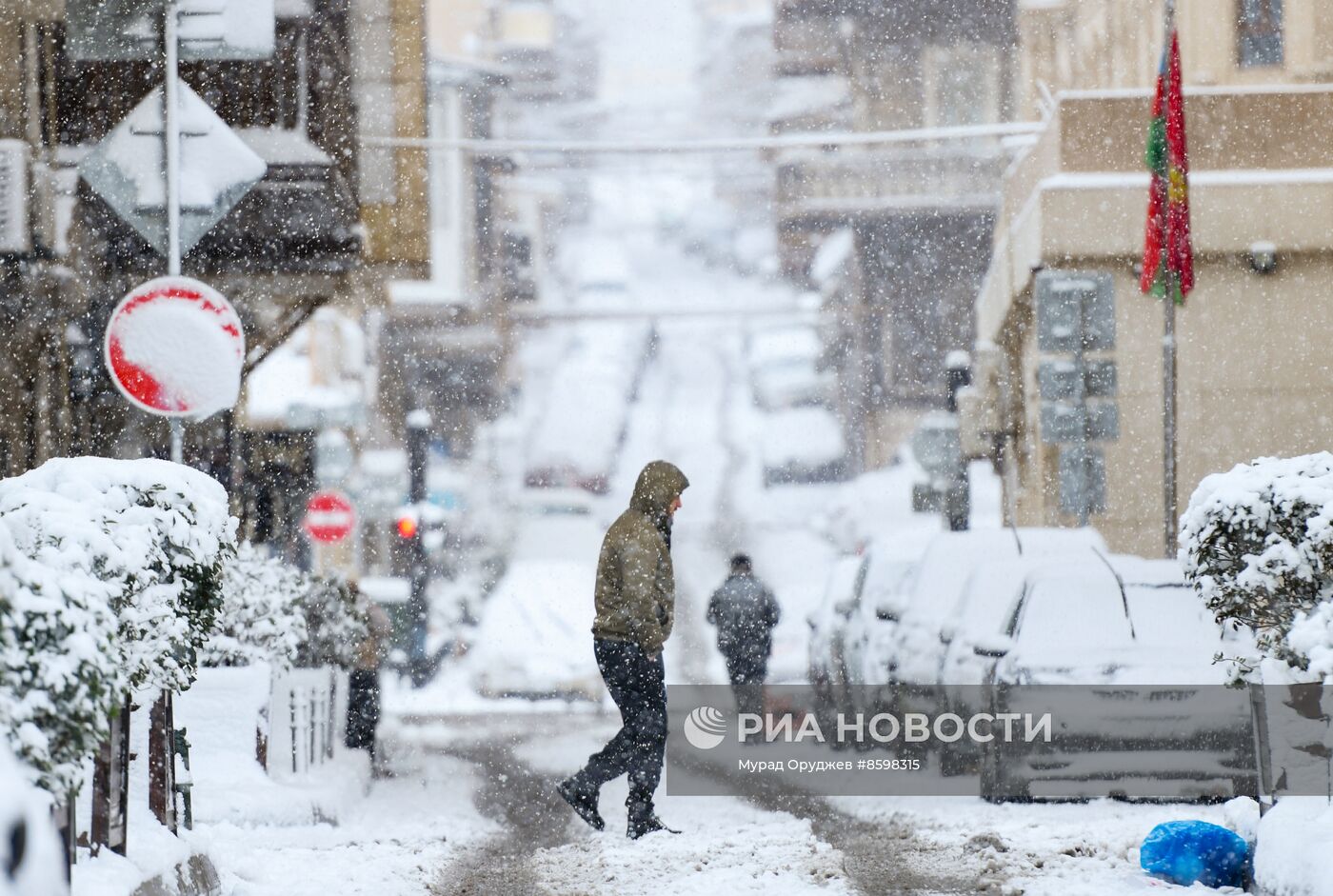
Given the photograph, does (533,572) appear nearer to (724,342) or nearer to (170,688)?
(170,688)

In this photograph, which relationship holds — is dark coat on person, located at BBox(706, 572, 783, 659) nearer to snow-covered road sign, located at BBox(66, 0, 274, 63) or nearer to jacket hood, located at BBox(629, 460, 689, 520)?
snow-covered road sign, located at BBox(66, 0, 274, 63)

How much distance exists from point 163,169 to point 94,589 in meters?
5.94

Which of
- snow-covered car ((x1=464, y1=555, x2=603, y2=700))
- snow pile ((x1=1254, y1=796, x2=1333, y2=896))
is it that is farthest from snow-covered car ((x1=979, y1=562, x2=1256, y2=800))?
snow-covered car ((x1=464, y1=555, x2=603, y2=700))

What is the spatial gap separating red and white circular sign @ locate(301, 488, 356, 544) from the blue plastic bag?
65.0 feet

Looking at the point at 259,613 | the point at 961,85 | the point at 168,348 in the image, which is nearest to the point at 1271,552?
the point at 168,348

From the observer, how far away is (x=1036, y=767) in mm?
9984

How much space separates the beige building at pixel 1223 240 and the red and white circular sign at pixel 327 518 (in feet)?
36.3

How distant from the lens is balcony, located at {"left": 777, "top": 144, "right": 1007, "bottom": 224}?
3522 centimetres

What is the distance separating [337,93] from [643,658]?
32.7ft

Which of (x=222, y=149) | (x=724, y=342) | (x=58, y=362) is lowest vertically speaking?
(x=724, y=342)

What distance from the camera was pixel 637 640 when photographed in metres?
8.59

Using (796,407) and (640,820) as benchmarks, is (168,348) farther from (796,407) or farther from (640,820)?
(796,407)

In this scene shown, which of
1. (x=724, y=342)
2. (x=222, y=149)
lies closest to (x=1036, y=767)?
(x=222, y=149)

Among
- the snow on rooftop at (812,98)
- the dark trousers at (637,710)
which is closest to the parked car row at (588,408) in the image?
the snow on rooftop at (812,98)
